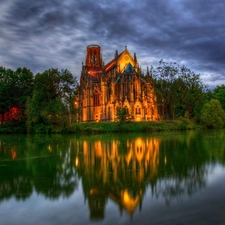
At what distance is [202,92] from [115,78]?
23.6 meters

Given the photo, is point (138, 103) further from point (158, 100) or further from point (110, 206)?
point (110, 206)

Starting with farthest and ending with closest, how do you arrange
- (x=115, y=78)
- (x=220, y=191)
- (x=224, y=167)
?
(x=115, y=78) < (x=224, y=167) < (x=220, y=191)

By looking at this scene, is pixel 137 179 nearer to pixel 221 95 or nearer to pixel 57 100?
pixel 57 100

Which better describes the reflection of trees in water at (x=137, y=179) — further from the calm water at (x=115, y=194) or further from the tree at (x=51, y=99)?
the tree at (x=51, y=99)

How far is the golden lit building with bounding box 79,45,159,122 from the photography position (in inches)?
2628

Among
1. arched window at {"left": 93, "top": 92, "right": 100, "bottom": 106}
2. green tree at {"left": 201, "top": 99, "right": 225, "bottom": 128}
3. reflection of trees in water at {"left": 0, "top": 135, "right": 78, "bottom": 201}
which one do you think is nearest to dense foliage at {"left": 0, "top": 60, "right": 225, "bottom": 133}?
green tree at {"left": 201, "top": 99, "right": 225, "bottom": 128}

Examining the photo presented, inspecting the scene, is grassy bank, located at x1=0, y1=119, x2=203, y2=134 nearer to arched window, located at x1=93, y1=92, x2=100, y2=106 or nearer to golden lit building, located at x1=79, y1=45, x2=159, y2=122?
golden lit building, located at x1=79, y1=45, x2=159, y2=122

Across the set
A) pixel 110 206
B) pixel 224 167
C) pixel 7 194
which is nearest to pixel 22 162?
pixel 7 194

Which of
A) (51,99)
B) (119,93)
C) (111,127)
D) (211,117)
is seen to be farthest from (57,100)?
(211,117)

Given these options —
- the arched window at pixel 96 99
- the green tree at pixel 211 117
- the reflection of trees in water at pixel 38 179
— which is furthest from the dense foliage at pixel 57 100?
the reflection of trees in water at pixel 38 179

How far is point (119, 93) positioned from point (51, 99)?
23.5 meters

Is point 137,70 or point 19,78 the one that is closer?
point 19,78

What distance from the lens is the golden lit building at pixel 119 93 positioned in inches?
2628

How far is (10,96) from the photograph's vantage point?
Result: 61.6m
